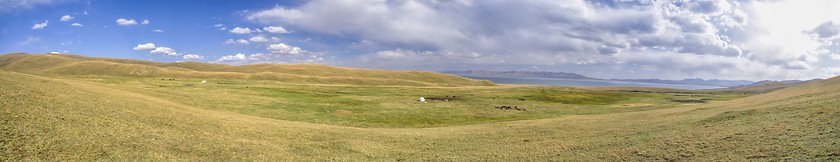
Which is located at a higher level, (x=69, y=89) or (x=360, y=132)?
(x=69, y=89)

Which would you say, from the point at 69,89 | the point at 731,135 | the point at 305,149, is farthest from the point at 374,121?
the point at 731,135

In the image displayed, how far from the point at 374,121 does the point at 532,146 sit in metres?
25.0

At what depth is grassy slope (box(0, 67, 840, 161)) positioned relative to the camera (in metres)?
20.4

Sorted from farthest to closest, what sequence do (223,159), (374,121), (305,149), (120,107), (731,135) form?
1. (374,121)
2. (120,107)
3. (305,149)
4. (731,135)
5. (223,159)

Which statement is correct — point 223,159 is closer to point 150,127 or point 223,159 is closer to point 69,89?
point 150,127

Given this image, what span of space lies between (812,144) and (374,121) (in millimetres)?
37199

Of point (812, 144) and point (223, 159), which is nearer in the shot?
point (812, 144)

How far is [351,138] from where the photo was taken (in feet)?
104

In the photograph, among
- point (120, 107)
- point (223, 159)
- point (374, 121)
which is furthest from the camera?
point (374, 121)

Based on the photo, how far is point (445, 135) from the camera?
112ft

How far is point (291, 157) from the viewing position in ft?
80.0

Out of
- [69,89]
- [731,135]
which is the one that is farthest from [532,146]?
[69,89]

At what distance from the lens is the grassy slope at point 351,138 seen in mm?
20422

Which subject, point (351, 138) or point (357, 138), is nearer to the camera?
point (351, 138)
